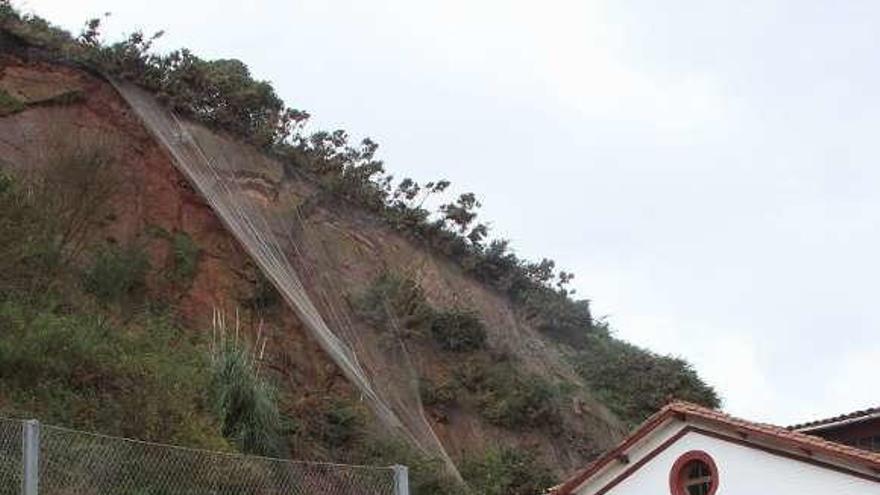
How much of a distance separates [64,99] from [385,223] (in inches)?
336

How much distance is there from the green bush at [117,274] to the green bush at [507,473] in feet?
24.6

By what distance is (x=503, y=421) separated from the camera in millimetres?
26625

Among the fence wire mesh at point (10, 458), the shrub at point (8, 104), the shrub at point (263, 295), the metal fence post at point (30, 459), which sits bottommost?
the fence wire mesh at point (10, 458)

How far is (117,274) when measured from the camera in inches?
818

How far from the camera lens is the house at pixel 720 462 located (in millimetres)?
17453

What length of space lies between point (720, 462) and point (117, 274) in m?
10.6

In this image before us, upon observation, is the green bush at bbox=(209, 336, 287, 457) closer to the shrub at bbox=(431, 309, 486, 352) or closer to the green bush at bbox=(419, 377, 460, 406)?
the green bush at bbox=(419, 377, 460, 406)

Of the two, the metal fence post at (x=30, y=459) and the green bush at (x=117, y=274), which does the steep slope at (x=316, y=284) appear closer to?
the green bush at (x=117, y=274)

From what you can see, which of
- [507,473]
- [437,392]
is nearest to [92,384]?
[507,473]

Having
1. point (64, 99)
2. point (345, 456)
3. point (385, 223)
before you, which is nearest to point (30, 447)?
point (345, 456)

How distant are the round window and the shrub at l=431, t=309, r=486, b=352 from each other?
9312mm

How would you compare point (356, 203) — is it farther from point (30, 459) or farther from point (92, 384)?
point (30, 459)

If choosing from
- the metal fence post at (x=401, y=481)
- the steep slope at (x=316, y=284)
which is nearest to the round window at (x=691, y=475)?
the steep slope at (x=316, y=284)

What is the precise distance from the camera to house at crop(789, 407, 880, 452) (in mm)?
19422
